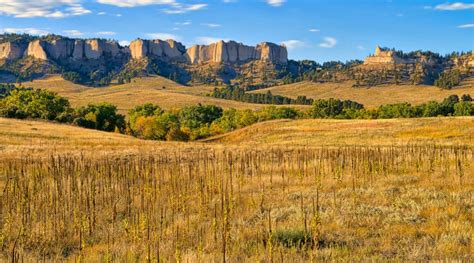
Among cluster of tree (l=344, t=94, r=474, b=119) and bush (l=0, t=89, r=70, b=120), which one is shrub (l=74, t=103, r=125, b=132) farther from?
cluster of tree (l=344, t=94, r=474, b=119)

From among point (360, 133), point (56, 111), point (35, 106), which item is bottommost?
point (360, 133)

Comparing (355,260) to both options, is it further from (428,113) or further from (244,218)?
(428,113)

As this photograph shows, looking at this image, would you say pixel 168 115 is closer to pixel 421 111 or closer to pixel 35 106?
pixel 35 106

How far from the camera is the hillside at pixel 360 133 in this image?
152 ft

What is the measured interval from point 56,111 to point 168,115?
82.6 ft

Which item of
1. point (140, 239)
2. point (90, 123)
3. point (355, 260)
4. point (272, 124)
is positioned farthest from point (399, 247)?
point (90, 123)

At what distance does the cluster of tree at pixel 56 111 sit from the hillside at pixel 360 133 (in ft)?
71.6

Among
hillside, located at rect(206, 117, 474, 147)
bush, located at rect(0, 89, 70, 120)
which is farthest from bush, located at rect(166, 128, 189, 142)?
bush, located at rect(0, 89, 70, 120)

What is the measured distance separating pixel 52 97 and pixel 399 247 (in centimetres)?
8057

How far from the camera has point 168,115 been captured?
9750 centimetres

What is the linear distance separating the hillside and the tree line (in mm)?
14835

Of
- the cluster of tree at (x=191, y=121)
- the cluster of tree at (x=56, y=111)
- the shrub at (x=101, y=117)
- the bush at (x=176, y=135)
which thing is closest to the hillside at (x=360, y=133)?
the bush at (x=176, y=135)

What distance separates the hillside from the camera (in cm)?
4619

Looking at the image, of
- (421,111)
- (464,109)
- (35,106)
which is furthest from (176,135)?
(464,109)
